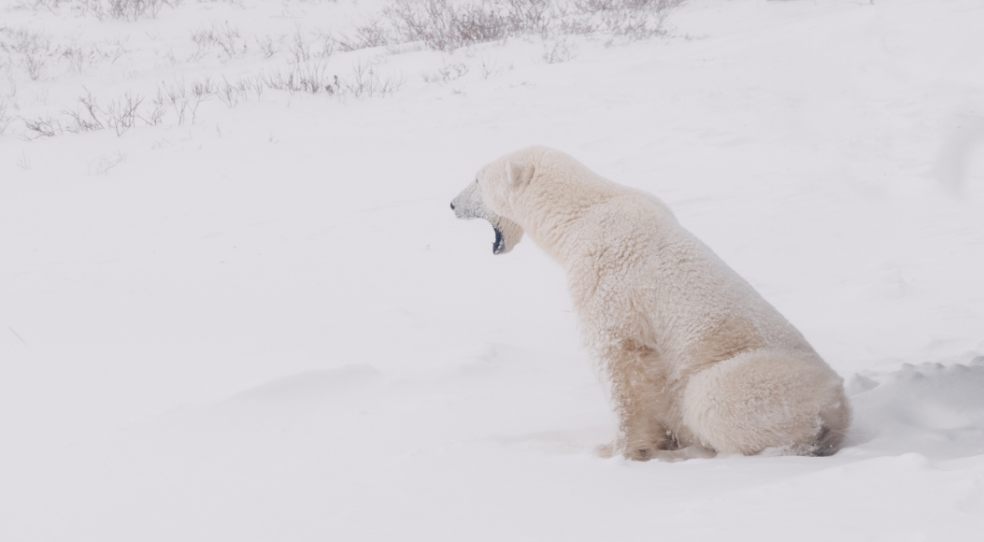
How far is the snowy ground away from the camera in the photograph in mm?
2783

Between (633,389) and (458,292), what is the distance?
8.22 feet

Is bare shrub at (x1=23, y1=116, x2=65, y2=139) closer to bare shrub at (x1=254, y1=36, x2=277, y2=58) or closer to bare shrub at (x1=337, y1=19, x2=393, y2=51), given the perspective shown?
bare shrub at (x1=254, y1=36, x2=277, y2=58)

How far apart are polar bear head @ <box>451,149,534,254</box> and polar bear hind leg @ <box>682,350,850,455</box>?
3.96 ft

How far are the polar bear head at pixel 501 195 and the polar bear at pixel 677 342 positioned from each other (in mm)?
168

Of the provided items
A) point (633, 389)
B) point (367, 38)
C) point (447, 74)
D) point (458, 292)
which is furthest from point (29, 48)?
point (633, 389)

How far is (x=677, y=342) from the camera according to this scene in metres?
3.53

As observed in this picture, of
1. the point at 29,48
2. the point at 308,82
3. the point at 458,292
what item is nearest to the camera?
the point at 458,292

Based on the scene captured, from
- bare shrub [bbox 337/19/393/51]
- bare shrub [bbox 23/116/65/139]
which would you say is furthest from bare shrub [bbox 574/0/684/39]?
bare shrub [bbox 23/116/65/139]

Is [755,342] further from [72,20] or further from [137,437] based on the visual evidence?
[72,20]

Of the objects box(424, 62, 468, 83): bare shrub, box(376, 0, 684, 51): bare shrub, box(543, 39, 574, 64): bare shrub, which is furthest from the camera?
box(376, 0, 684, 51): bare shrub

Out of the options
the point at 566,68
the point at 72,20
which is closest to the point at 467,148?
the point at 566,68

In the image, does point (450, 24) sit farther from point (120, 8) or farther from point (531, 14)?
point (120, 8)

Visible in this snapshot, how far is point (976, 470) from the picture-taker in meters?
2.18

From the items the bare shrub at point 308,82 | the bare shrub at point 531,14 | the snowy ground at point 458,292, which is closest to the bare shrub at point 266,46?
the snowy ground at point 458,292
